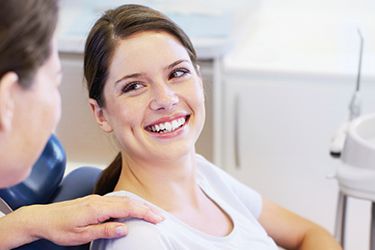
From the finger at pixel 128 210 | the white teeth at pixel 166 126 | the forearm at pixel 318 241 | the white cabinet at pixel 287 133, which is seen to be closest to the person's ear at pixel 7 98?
the finger at pixel 128 210

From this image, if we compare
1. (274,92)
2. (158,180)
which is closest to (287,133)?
(274,92)

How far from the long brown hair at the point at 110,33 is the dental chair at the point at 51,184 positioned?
6.7 inches

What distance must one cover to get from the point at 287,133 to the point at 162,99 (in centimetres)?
124

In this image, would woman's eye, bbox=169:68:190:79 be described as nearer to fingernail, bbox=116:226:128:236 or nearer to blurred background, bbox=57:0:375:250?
fingernail, bbox=116:226:128:236

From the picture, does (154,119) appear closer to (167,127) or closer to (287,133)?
(167,127)

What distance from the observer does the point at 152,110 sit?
108 cm

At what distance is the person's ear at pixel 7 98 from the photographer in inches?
25.5

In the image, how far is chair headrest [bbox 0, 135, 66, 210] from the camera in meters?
1.14

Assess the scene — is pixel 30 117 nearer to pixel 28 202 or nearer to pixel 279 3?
pixel 28 202

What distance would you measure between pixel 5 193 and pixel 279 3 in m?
1.68

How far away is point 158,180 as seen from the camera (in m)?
1.15

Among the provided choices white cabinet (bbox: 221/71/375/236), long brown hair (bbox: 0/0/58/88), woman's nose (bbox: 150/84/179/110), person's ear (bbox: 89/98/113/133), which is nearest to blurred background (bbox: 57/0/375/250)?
white cabinet (bbox: 221/71/375/236)

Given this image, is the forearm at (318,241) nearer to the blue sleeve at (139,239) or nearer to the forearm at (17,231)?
the blue sleeve at (139,239)

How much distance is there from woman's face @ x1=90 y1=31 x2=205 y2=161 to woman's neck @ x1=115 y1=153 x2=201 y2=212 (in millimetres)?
25
